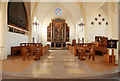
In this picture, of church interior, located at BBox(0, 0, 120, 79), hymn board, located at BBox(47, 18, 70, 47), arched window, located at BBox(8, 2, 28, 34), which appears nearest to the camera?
Answer: church interior, located at BBox(0, 0, 120, 79)

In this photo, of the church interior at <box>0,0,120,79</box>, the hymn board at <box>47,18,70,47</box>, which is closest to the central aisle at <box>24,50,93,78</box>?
the church interior at <box>0,0,120,79</box>

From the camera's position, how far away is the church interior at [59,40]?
432 cm

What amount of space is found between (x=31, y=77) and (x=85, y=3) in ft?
43.0

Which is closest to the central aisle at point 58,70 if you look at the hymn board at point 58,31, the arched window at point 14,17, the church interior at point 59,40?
the church interior at point 59,40

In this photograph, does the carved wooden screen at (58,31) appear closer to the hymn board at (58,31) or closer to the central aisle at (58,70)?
the hymn board at (58,31)

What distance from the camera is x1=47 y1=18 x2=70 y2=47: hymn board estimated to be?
70.1 ft

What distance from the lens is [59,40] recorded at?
21.2 m

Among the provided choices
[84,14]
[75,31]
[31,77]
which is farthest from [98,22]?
[31,77]

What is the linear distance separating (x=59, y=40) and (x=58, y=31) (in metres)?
1.71

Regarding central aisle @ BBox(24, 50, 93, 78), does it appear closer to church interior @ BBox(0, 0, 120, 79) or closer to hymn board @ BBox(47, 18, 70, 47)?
church interior @ BBox(0, 0, 120, 79)

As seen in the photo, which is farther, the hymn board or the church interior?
the hymn board

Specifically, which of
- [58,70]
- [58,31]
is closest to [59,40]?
[58,31]

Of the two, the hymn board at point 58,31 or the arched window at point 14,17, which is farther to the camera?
the hymn board at point 58,31

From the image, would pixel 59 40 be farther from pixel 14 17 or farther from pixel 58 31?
pixel 14 17
